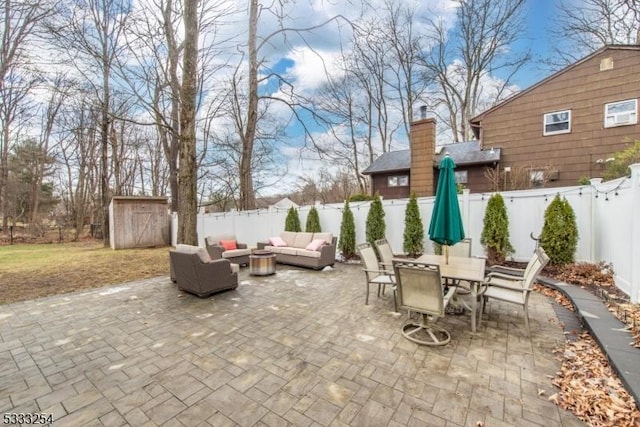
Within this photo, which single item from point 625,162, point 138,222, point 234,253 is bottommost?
point 234,253

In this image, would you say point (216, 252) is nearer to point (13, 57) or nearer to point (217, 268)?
point (217, 268)

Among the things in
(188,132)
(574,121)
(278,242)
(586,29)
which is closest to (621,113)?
(574,121)

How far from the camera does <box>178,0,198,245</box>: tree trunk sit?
6.33 meters

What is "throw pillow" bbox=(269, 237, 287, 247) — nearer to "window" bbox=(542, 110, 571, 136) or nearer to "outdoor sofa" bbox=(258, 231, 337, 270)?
"outdoor sofa" bbox=(258, 231, 337, 270)

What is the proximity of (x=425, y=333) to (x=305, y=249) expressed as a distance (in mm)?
Answer: 4410

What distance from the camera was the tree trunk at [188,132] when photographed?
6332 millimetres

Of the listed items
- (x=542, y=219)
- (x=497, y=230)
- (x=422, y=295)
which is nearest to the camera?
(x=422, y=295)

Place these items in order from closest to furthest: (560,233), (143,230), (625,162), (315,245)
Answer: (560,233)
(625,162)
(315,245)
(143,230)

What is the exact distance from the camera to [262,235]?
11.0 meters

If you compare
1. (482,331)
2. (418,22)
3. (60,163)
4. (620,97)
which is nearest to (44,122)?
(60,163)

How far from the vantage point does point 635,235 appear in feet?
12.0

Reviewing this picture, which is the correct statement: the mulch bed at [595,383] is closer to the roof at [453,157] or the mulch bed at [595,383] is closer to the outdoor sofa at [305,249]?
the outdoor sofa at [305,249]

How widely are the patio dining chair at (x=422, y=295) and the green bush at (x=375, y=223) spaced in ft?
15.3

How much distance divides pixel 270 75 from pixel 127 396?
34.1 ft
